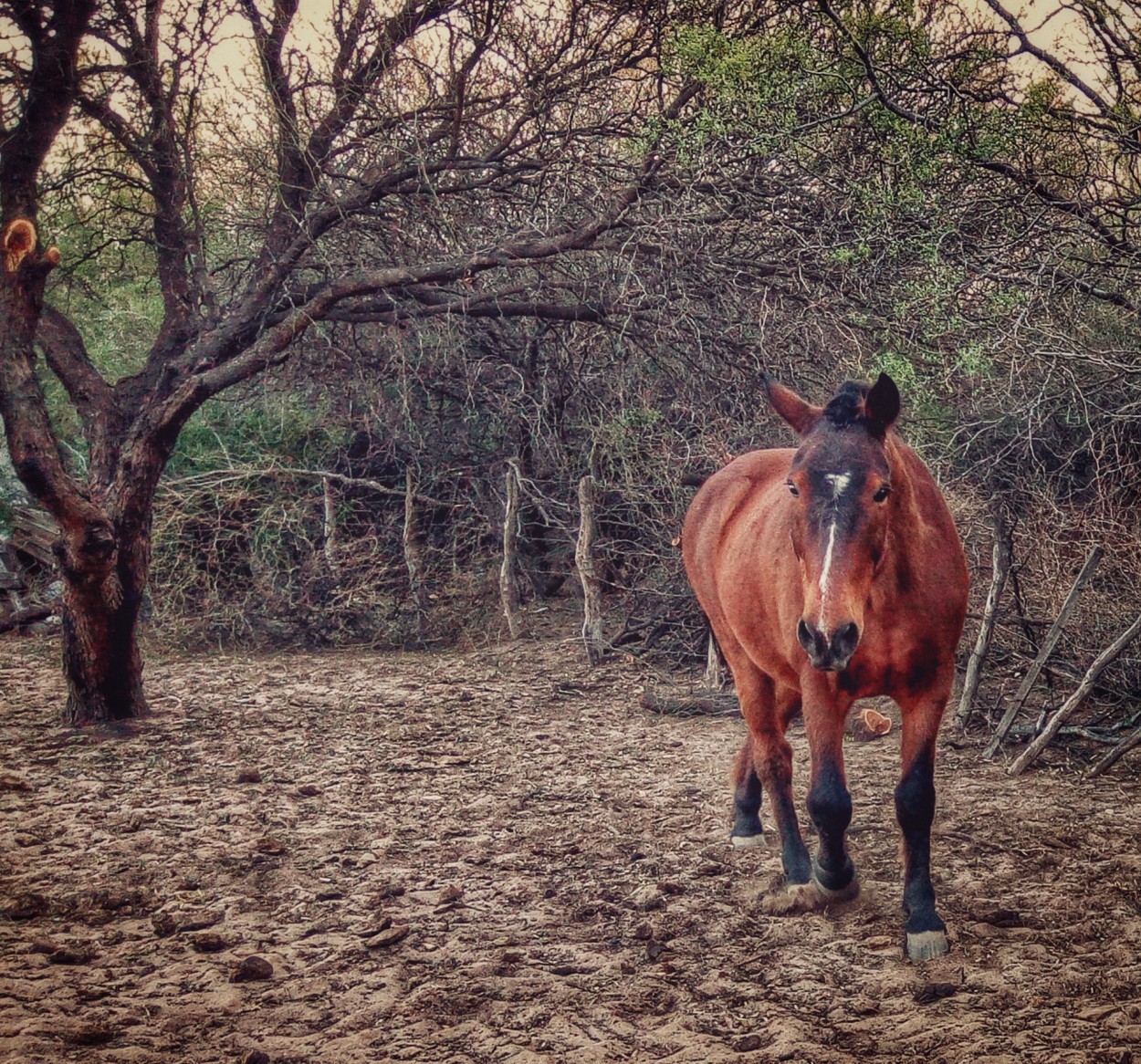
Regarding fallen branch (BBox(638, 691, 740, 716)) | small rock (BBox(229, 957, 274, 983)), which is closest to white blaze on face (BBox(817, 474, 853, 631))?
small rock (BBox(229, 957, 274, 983))

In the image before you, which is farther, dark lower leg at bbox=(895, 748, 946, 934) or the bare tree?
the bare tree

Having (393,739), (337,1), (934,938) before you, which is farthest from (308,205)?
(934,938)

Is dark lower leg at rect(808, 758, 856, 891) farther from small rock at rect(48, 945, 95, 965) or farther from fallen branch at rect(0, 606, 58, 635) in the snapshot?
fallen branch at rect(0, 606, 58, 635)

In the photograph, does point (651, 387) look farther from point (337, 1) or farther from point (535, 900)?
point (535, 900)

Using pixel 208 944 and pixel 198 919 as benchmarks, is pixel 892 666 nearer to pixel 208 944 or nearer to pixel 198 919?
pixel 208 944

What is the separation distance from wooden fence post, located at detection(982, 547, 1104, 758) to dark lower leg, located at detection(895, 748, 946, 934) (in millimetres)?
→ 2293

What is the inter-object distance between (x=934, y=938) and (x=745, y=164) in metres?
4.60

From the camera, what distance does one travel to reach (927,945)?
3406 mm

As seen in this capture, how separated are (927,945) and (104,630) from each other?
560 cm

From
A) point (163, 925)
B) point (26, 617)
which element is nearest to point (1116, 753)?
point (163, 925)

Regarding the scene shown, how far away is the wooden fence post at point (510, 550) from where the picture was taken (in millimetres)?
9359

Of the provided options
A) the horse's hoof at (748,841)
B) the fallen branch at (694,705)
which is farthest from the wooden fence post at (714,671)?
the horse's hoof at (748,841)

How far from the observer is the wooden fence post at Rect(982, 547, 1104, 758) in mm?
5359

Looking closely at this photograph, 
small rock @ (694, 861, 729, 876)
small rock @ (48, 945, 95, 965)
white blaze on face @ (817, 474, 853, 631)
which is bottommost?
small rock @ (694, 861, 729, 876)
